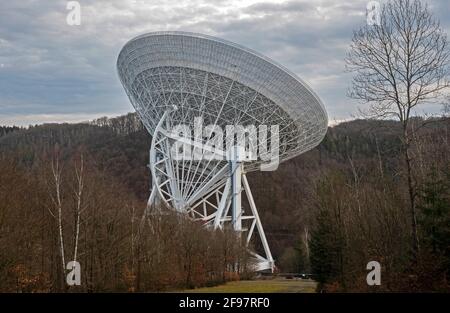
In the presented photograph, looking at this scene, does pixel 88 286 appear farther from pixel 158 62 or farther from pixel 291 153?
pixel 291 153

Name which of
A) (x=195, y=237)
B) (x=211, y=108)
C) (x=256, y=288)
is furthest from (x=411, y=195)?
(x=195, y=237)

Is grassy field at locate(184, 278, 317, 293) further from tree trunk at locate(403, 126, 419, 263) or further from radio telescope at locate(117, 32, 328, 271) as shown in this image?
tree trunk at locate(403, 126, 419, 263)

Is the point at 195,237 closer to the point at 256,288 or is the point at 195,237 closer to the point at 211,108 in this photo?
the point at 256,288

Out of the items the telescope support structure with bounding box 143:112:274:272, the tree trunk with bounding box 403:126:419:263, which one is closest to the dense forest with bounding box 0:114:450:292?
the tree trunk with bounding box 403:126:419:263

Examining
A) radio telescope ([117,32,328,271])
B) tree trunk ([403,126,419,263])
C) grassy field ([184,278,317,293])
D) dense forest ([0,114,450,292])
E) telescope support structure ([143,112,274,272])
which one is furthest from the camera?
telescope support structure ([143,112,274,272])

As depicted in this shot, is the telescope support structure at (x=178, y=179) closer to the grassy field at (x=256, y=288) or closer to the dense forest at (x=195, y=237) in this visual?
the dense forest at (x=195, y=237)

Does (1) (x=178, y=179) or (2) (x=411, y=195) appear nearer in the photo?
(2) (x=411, y=195)

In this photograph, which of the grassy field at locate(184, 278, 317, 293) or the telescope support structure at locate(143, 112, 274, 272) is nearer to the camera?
the grassy field at locate(184, 278, 317, 293)

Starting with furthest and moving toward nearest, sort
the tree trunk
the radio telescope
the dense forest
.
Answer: the radio telescope, the dense forest, the tree trunk

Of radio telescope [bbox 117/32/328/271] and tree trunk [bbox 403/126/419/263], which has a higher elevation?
radio telescope [bbox 117/32/328/271]

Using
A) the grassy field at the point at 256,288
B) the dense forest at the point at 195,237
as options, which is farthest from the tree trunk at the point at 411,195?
the grassy field at the point at 256,288
